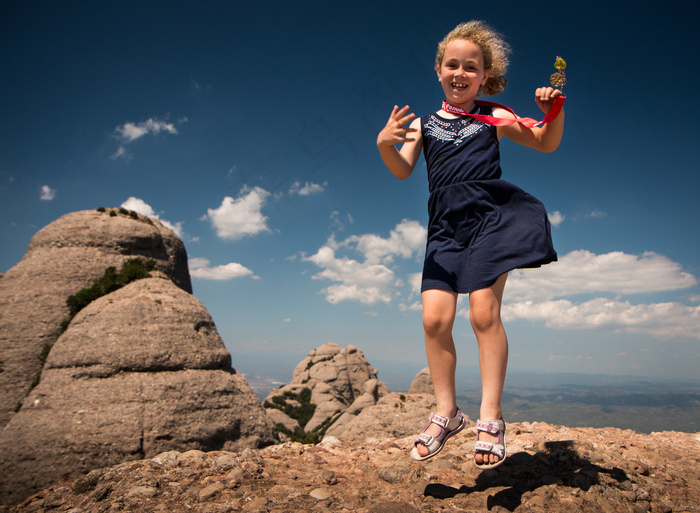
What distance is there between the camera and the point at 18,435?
1247cm

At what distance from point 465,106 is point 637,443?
5409mm

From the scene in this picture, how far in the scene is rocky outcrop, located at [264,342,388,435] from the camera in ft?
111

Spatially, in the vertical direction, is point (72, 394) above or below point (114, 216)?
below

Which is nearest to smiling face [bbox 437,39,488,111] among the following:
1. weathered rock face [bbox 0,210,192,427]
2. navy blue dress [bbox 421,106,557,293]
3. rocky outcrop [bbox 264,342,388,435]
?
navy blue dress [bbox 421,106,557,293]

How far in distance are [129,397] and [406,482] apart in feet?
41.8

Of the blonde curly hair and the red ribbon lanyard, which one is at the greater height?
the blonde curly hair

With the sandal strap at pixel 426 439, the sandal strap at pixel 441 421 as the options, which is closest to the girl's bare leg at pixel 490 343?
the sandal strap at pixel 441 421

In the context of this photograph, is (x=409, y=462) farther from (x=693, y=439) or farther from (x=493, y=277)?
(x=693, y=439)

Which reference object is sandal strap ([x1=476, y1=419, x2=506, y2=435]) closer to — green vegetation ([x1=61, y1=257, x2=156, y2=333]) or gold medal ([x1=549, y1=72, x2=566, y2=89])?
gold medal ([x1=549, y1=72, x2=566, y2=89])

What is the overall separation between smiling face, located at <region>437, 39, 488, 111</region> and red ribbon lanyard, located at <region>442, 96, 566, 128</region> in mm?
92

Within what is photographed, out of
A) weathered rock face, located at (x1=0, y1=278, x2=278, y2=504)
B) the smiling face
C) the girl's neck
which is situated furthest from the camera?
weathered rock face, located at (x1=0, y1=278, x2=278, y2=504)

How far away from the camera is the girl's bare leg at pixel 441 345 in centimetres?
348

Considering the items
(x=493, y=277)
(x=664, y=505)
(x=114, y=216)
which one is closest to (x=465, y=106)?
(x=493, y=277)

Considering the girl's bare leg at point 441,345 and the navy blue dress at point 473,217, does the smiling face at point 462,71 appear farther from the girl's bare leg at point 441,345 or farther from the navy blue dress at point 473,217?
the girl's bare leg at point 441,345
